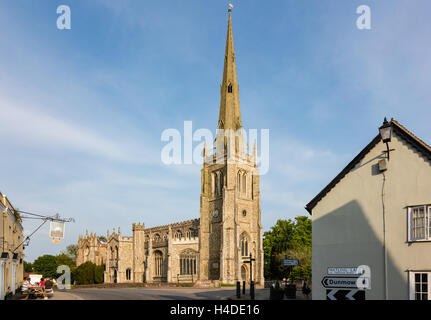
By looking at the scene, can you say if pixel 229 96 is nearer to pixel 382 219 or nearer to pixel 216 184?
pixel 216 184

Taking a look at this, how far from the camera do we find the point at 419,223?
586 inches

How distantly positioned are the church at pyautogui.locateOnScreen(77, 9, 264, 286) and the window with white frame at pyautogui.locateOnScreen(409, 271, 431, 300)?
44486 mm

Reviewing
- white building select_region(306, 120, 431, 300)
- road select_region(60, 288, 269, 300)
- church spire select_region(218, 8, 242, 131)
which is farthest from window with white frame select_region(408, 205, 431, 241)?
Result: church spire select_region(218, 8, 242, 131)

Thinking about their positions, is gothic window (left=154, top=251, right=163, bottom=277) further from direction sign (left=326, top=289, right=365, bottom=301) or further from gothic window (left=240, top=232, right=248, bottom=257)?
direction sign (left=326, top=289, right=365, bottom=301)

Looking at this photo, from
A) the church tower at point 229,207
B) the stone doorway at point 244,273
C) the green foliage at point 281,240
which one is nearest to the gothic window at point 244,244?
the church tower at point 229,207

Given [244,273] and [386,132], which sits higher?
[386,132]

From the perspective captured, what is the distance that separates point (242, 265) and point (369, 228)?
45732mm

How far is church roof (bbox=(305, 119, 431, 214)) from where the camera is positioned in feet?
49.4

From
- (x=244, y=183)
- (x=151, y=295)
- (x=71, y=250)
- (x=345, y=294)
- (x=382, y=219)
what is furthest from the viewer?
(x=71, y=250)

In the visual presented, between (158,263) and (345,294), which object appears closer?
(345,294)

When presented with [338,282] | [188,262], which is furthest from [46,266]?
[338,282]

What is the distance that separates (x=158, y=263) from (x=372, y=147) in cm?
5821

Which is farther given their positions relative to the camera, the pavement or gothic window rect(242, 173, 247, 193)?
gothic window rect(242, 173, 247, 193)

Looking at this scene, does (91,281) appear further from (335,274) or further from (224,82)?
(335,274)
